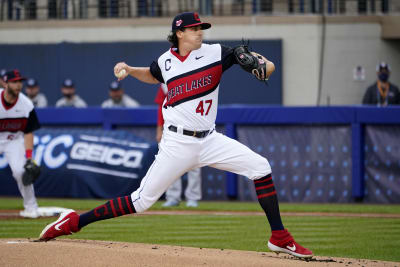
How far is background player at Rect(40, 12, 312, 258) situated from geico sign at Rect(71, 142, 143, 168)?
6.66m

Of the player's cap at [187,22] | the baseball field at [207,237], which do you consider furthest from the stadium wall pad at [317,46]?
the player's cap at [187,22]

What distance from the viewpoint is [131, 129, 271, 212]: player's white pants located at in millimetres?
6555

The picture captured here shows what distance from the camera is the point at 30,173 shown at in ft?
33.7

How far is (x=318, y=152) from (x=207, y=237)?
4999 mm

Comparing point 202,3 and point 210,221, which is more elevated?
point 202,3

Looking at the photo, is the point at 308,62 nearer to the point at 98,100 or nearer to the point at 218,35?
the point at 218,35

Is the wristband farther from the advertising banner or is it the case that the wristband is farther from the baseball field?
the advertising banner

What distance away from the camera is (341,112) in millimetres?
13164

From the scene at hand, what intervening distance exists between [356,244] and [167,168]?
8.76 ft

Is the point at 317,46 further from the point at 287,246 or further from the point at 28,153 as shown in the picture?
the point at 287,246

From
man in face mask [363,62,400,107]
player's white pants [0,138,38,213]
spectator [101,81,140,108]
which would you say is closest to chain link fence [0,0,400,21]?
man in face mask [363,62,400,107]

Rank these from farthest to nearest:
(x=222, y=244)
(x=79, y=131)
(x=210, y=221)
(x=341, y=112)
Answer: (x=79, y=131)
(x=341, y=112)
(x=210, y=221)
(x=222, y=244)

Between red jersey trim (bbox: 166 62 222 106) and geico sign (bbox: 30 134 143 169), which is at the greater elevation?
red jersey trim (bbox: 166 62 222 106)

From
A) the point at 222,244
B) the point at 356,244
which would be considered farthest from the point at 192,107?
the point at 356,244
